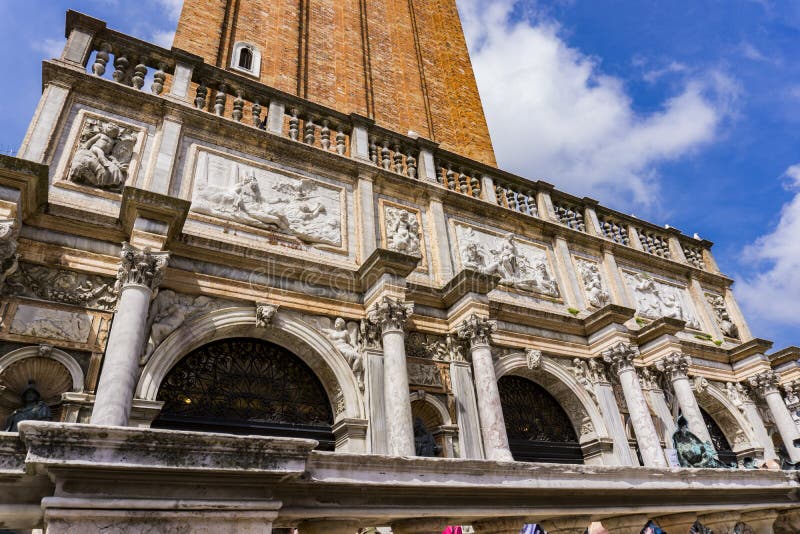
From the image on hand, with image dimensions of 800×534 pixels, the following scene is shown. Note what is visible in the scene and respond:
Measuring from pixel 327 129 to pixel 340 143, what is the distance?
438 millimetres

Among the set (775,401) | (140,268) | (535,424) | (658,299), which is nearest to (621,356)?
(535,424)

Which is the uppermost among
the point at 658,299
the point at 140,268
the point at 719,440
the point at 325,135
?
the point at 325,135

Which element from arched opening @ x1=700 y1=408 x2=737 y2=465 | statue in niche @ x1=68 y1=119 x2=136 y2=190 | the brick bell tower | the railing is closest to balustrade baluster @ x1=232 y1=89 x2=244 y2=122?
the railing

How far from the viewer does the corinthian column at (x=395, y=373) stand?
7422 mm

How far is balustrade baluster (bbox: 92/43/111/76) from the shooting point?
8883mm

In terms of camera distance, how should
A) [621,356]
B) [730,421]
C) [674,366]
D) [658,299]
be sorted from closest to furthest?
[621,356], [674,366], [730,421], [658,299]

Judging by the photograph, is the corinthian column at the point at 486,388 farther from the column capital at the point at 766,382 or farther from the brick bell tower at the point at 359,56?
the brick bell tower at the point at 359,56

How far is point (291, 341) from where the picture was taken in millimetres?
8258

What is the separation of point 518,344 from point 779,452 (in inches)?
331

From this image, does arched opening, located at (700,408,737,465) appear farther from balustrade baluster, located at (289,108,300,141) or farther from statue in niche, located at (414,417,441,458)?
balustrade baluster, located at (289,108,300,141)

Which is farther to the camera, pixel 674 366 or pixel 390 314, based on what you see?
pixel 674 366

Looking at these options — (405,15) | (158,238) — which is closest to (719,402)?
(158,238)

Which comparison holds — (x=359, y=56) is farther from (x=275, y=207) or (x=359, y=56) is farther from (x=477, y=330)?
(x=477, y=330)

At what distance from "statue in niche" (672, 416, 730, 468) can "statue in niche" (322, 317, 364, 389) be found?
4.73m
